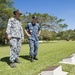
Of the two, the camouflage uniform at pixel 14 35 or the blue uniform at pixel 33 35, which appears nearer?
the camouflage uniform at pixel 14 35

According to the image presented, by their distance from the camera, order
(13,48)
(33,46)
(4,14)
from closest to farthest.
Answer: (13,48)
(33,46)
(4,14)

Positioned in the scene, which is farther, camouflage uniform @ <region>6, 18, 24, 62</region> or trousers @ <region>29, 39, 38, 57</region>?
trousers @ <region>29, 39, 38, 57</region>

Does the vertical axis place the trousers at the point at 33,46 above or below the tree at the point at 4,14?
below

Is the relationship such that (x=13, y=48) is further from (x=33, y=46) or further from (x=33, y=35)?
(x=33, y=35)

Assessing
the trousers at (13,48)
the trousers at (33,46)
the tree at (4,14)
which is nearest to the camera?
the trousers at (13,48)

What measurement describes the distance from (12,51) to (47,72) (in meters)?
1.81

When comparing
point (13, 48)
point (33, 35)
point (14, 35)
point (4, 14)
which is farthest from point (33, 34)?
point (4, 14)

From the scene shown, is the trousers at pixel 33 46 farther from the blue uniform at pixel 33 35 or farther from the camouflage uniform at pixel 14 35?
the camouflage uniform at pixel 14 35

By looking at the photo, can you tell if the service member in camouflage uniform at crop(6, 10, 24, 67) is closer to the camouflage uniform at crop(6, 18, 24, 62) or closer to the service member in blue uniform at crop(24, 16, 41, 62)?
the camouflage uniform at crop(6, 18, 24, 62)

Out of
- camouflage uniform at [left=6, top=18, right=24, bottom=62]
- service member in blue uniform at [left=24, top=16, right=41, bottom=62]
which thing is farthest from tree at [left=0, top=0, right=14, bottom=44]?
camouflage uniform at [left=6, top=18, right=24, bottom=62]

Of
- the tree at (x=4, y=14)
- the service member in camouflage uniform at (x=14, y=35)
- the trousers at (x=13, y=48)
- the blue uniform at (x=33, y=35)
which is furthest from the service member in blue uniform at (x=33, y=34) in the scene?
the tree at (x=4, y=14)

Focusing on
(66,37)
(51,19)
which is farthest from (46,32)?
(66,37)

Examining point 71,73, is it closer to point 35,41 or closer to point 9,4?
point 35,41

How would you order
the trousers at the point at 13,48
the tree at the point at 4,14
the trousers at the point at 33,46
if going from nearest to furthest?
1. the trousers at the point at 13,48
2. the trousers at the point at 33,46
3. the tree at the point at 4,14
